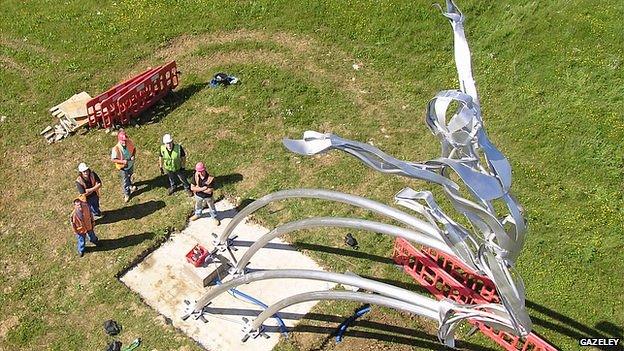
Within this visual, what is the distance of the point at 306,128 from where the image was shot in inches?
794

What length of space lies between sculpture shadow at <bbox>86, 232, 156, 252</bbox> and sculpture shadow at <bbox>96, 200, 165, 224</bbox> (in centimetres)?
70

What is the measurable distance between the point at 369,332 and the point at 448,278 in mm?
2316

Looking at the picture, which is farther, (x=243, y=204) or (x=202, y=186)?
(x=243, y=204)

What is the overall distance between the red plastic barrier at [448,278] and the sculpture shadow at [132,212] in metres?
6.66

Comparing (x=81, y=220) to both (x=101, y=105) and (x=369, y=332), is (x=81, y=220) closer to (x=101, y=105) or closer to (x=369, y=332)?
(x=101, y=105)

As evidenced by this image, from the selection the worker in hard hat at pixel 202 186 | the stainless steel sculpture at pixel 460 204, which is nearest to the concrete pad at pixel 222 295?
the worker in hard hat at pixel 202 186

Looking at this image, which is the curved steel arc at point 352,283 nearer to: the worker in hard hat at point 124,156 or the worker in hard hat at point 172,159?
the worker in hard hat at point 172,159

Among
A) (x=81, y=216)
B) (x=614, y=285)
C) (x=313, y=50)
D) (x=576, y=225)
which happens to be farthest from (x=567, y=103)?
(x=81, y=216)

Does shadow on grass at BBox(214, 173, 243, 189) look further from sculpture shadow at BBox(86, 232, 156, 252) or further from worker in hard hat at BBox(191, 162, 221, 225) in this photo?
sculpture shadow at BBox(86, 232, 156, 252)

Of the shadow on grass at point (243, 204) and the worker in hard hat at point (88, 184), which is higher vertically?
the worker in hard hat at point (88, 184)

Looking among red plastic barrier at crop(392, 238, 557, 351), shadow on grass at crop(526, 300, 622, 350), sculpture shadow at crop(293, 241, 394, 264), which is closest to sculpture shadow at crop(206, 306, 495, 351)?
red plastic barrier at crop(392, 238, 557, 351)

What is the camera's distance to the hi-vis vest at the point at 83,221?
15.4 metres

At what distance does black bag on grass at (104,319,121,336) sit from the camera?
14711mm

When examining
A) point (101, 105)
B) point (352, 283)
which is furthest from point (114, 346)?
point (101, 105)
